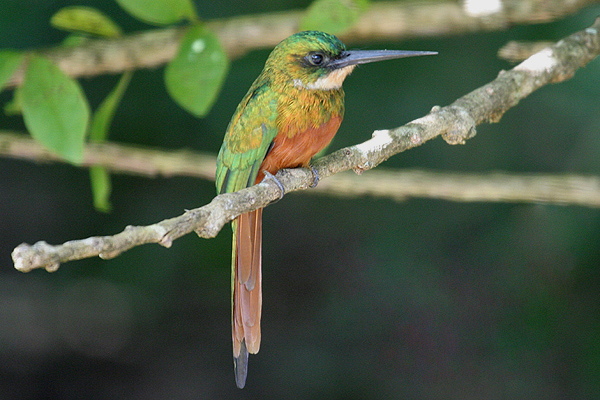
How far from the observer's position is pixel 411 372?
102 inches

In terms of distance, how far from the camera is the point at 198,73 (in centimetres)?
164

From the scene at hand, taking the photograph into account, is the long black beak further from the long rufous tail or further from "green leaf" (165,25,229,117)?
the long rufous tail

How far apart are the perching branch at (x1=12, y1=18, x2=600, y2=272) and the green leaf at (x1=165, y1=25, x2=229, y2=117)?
320 mm

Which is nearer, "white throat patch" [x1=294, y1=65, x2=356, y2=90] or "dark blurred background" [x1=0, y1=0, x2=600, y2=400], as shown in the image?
"white throat patch" [x1=294, y1=65, x2=356, y2=90]

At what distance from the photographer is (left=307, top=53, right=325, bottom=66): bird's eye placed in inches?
63.2

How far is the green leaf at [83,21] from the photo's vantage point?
5.67 ft

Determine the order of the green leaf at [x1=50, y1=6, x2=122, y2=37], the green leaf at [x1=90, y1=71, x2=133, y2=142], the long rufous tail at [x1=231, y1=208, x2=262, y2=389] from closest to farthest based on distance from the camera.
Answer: the long rufous tail at [x1=231, y1=208, x2=262, y2=389] → the green leaf at [x1=50, y1=6, x2=122, y2=37] → the green leaf at [x1=90, y1=71, x2=133, y2=142]

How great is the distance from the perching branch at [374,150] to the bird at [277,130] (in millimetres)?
92

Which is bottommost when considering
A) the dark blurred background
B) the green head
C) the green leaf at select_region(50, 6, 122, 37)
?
the dark blurred background

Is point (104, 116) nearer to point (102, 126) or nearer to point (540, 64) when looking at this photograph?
point (102, 126)

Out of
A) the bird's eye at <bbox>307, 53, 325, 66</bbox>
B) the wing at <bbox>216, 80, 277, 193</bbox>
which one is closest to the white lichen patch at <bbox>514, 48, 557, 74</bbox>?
the bird's eye at <bbox>307, 53, 325, 66</bbox>

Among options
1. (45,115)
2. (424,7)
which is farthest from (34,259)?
(424,7)

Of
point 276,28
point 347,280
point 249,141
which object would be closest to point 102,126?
point 249,141

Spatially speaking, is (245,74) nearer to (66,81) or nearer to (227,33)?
(227,33)
